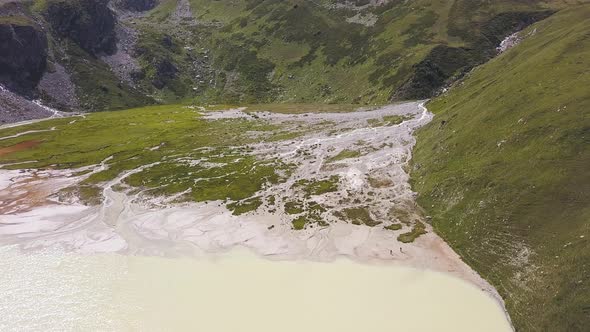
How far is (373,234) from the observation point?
231ft

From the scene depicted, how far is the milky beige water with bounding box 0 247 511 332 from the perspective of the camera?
169 feet

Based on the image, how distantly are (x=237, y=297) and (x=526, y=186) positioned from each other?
4198 centimetres

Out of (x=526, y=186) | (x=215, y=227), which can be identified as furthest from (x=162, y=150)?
(x=526, y=186)

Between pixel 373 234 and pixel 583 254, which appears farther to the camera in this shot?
pixel 373 234

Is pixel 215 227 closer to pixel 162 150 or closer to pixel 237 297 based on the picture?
pixel 237 297

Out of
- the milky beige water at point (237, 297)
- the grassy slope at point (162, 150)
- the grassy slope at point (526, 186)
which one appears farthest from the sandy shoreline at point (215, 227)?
the grassy slope at point (162, 150)

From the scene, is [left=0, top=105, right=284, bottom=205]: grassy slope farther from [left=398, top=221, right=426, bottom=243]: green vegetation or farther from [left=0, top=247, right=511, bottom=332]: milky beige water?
[left=398, top=221, right=426, bottom=243]: green vegetation

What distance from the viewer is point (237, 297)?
188 feet

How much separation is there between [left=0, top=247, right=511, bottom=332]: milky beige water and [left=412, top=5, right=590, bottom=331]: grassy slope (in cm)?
602

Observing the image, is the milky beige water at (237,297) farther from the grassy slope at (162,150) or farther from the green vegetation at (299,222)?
the grassy slope at (162,150)

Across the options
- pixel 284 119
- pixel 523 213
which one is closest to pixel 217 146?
pixel 284 119

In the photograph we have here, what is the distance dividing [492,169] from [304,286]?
1369 inches

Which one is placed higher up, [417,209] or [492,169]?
[492,169]

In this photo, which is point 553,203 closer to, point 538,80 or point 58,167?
point 538,80
